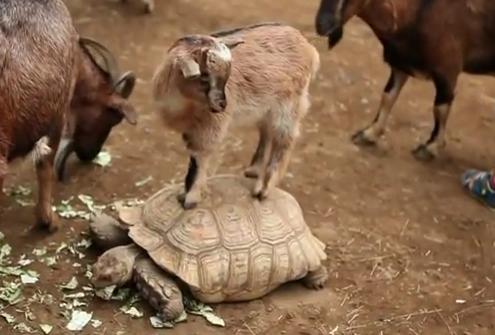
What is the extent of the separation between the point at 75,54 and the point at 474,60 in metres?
A: 2.25

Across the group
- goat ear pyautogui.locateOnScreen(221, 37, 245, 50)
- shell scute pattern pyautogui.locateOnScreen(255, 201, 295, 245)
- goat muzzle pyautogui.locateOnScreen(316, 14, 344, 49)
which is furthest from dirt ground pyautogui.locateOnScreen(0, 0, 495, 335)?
goat ear pyautogui.locateOnScreen(221, 37, 245, 50)

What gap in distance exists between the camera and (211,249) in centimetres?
407

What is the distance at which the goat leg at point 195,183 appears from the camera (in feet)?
13.5

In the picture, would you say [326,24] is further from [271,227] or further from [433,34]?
[271,227]

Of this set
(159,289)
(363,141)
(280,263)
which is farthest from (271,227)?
(363,141)

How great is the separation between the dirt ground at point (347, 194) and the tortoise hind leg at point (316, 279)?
0.04 meters

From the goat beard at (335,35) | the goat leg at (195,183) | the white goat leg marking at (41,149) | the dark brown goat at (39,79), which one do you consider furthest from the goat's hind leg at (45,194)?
the goat beard at (335,35)

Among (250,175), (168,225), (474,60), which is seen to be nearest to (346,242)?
(250,175)

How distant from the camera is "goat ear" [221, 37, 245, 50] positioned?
401cm

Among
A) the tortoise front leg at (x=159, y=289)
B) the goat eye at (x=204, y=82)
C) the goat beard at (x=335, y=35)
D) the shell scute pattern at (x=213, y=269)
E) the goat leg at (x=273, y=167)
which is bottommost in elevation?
the tortoise front leg at (x=159, y=289)

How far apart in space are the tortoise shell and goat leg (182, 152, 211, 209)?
0.12 ft

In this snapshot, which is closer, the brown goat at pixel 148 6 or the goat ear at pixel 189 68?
the goat ear at pixel 189 68

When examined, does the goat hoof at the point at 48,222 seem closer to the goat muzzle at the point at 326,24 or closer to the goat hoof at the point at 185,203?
the goat hoof at the point at 185,203

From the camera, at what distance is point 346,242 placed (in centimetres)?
478
